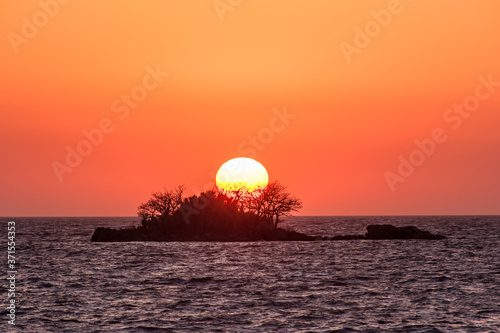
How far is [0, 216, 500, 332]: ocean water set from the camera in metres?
35.1

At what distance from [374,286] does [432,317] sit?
1319cm

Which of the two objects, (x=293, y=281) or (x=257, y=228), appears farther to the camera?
(x=257, y=228)

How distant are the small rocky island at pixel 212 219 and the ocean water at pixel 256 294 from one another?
1363 inches

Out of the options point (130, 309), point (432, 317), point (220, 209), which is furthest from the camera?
point (220, 209)

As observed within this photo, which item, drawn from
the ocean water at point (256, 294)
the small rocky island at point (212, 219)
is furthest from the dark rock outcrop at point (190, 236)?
the ocean water at point (256, 294)

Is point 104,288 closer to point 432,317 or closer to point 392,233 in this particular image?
point 432,317

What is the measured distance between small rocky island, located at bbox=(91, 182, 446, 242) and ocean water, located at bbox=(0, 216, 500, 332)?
3462cm

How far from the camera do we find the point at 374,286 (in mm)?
50188

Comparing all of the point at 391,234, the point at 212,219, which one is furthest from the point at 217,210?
the point at 391,234

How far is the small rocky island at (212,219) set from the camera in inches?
4451

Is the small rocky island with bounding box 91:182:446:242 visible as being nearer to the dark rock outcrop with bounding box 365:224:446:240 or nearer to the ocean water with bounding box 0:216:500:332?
the dark rock outcrop with bounding box 365:224:446:240

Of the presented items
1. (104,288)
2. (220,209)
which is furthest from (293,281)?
(220,209)

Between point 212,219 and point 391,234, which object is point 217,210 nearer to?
point 212,219

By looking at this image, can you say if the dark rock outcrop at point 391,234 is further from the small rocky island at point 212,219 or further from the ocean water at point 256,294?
the ocean water at point 256,294
